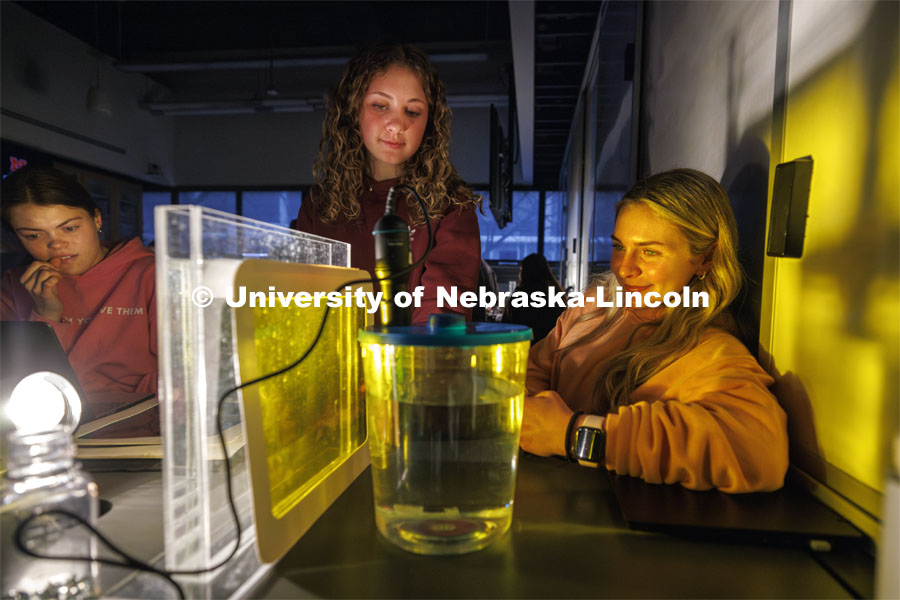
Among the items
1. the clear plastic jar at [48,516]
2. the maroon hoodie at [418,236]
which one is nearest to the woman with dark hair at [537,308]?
the maroon hoodie at [418,236]

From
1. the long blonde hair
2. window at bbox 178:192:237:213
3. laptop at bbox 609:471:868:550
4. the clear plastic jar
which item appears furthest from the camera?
window at bbox 178:192:237:213

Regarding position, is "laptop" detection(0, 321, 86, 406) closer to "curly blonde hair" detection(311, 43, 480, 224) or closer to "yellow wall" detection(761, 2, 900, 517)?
"curly blonde hair" detection(311, 43, 480, 224)

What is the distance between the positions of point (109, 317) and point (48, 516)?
143 centimetres

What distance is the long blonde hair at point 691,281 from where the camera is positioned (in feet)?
3.04

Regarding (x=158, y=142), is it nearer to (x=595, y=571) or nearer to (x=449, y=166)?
(x=449, y=166)

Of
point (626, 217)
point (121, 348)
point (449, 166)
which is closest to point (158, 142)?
point (121, 348)

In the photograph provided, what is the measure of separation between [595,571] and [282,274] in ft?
1.38

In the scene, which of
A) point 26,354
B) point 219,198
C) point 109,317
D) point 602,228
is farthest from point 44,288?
point 219,198

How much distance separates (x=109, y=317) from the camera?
5.55ft

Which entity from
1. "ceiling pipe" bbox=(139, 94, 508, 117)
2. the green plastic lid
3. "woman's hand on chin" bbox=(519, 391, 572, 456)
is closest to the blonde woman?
"woman's hand on chin" bbox=(519, 391, 572, 456)

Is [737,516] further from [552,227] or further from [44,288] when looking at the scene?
[552,227]

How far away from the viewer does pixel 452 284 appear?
1339 mm

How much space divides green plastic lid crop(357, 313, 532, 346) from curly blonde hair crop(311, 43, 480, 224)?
2.62 ft

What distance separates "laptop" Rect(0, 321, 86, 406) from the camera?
2.45ft
